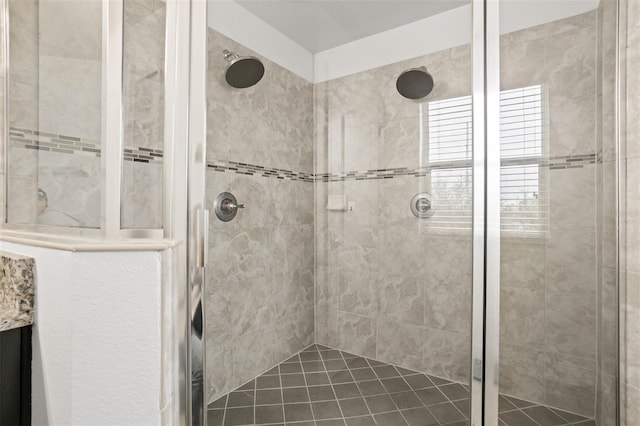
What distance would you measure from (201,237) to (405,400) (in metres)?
0.87

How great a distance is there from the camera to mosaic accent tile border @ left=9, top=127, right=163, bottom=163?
3.13ft

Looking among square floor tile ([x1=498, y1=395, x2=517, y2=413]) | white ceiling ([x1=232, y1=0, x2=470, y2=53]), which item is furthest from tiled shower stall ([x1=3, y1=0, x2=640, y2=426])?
white ceiling ([x1=232, y1=0, x2=470, y2=53])

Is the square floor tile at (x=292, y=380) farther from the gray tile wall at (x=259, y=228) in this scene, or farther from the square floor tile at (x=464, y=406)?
the square floor tile at (x=464, y=406)

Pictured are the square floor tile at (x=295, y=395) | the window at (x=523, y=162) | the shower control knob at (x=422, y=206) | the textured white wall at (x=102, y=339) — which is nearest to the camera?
the textured white wall at (x=102, y=339)

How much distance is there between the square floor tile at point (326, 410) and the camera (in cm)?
107

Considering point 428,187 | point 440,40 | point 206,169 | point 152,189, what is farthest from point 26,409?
point 440,40

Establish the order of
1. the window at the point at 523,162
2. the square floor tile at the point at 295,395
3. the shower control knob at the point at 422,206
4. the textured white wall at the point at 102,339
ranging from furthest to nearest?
1. the square floor tile at the point at 295,395
2. the shower control knob at the point at 422,206
3. the window at the point at 523,162
4. the textured white wall at the point at 102,339

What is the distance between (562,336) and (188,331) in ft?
3.83

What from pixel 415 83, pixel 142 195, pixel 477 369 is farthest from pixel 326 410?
pixel 415 83

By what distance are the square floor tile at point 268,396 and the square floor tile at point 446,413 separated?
52 centimetres

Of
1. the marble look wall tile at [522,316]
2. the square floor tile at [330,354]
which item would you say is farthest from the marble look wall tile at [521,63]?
the square floor tile at [330,354]

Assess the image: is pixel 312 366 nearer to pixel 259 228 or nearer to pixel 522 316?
pixel 259 228

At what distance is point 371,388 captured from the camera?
1.07 metres

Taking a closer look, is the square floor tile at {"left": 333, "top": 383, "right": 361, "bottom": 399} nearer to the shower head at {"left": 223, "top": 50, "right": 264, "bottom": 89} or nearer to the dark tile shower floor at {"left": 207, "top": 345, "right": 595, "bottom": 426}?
the dark tile shower floor at {"left": 207, "top": 345, "right": 595, "bottom": 426}
